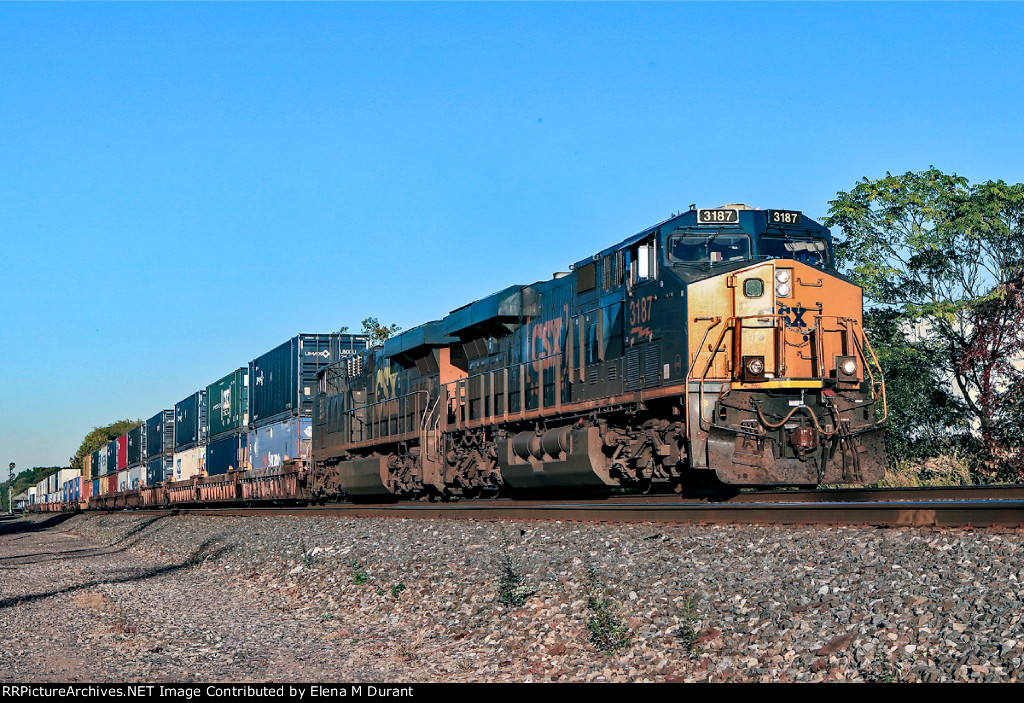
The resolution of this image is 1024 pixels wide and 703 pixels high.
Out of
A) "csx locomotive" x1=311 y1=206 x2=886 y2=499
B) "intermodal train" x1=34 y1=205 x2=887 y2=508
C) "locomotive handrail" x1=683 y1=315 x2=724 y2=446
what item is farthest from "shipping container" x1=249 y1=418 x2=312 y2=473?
"locomotive handrail" x1=683 y1=315 x2=724 y2=446

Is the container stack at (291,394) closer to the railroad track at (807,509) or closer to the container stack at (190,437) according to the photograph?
the container stack at (190,437)

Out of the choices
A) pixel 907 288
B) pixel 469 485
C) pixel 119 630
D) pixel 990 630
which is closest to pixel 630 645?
pixel 990 630

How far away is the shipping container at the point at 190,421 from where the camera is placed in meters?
38.1

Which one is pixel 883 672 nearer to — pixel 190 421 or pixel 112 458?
pixel 190 421

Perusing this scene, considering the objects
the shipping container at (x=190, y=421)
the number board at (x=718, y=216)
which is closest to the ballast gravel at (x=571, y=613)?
the number board at (x=718, y=216)

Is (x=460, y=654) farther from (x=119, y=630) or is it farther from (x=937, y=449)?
(x=937, y=449)

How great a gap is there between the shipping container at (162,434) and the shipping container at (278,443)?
1427cm

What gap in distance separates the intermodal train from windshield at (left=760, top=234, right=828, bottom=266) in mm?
19

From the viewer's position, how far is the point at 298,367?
27.9m

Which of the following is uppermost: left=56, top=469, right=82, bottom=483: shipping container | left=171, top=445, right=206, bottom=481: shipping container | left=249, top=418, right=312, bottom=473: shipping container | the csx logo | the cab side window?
the cab side window

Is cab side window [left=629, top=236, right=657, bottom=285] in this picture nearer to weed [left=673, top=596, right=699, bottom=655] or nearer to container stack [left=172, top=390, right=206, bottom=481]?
weed [left=673, top=596, right=699, bottom=655]

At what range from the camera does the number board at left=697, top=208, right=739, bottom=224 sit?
13367 mm

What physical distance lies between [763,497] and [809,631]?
6823mm

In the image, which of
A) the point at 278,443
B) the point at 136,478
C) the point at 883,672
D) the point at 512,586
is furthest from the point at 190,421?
the point at 883,672
